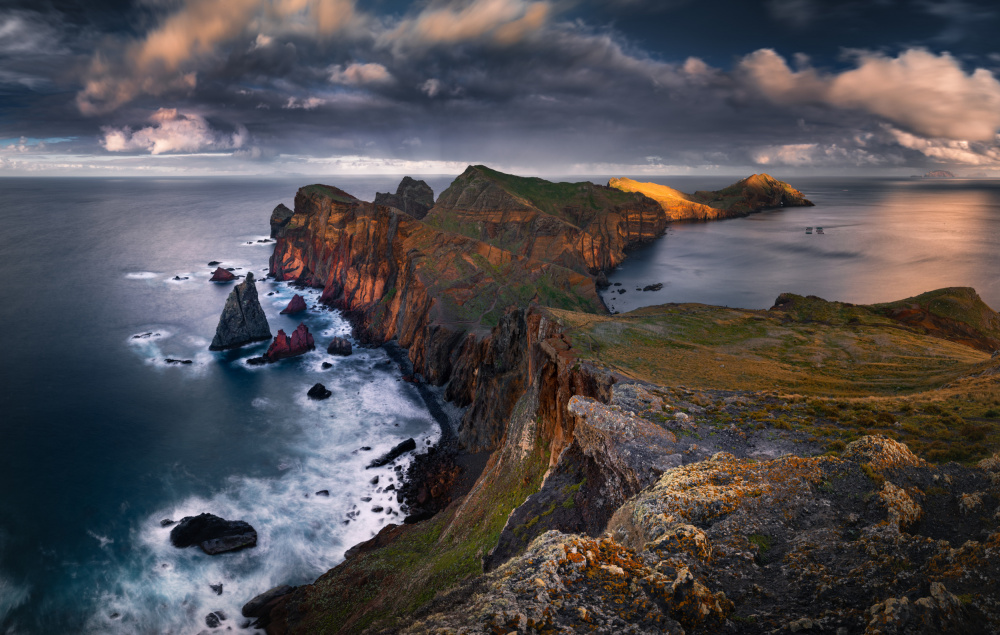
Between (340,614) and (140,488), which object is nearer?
(340,614)

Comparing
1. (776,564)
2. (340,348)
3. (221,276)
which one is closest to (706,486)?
(776,564)

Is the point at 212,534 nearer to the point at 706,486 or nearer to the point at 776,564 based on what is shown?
the point at 706,486

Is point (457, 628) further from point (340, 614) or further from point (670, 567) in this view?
point (340, 614)

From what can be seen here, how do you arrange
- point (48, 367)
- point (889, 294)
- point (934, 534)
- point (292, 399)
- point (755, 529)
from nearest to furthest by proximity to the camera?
point (934, 534), point (755, 529), point (292, 399), point (48, 367), point (889, 294)

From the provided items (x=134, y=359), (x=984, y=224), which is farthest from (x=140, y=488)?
(x=984, y=224)

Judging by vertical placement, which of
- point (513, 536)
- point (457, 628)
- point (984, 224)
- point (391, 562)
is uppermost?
point (984, 224)

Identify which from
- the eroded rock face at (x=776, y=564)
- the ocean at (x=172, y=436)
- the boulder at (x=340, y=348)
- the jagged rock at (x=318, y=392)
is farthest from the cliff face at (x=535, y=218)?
the eroded rock face at (x=776, y=564)

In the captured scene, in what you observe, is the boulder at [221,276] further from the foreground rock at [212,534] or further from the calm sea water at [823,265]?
the calm sea water at [823,265]
